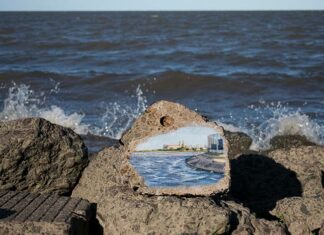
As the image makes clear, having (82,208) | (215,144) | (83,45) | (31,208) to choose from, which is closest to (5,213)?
(31,208)

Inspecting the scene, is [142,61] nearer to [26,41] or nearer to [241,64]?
[241,64]

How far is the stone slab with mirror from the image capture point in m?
3.06

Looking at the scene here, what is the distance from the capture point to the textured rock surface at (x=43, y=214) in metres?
2.70

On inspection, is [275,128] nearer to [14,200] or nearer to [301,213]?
[301,213]

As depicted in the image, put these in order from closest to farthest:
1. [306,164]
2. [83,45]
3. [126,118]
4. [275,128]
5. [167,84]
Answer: [306,164] < [275,128] < [126,118] < [167,84] < [83,45]

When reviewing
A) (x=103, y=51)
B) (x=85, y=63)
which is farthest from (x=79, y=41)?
(x=85, y=63)

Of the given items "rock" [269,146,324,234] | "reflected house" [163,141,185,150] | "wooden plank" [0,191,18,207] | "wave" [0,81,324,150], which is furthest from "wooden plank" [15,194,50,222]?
"wave" [0,81,324,150]

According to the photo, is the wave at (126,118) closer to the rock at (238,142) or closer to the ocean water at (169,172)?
the rock at (238,142)

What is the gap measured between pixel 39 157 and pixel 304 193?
1.79m

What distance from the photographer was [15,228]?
2.70m

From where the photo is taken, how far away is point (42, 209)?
302 centimetres

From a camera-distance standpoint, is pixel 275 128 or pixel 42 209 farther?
pixel 275 128

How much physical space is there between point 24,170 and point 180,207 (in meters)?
1.30

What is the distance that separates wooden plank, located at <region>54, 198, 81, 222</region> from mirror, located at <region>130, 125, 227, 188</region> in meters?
0.42
